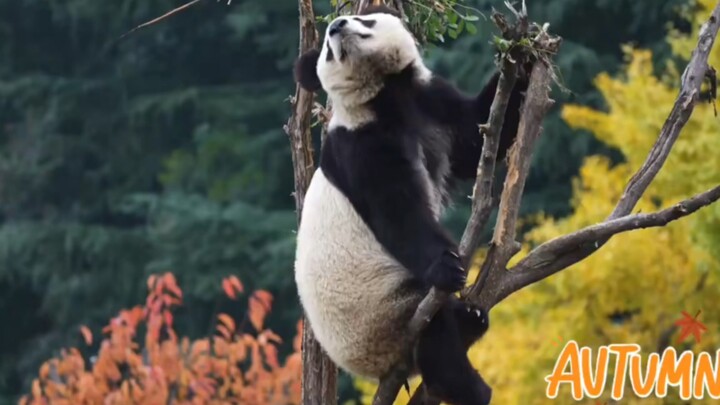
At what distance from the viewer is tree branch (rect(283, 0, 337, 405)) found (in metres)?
6.20

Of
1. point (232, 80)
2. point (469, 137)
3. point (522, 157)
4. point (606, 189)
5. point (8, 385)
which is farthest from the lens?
point (232, 80)

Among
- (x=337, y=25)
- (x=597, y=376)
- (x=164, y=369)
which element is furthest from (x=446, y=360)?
(x=164, y=369)

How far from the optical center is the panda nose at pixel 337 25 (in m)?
5.91

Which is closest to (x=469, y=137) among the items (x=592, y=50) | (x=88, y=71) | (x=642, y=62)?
(x=642, y=62)

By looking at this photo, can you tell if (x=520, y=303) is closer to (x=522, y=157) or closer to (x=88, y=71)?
(x=522, y=157)

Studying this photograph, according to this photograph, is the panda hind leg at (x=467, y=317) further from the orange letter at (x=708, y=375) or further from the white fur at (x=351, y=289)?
the orange letter at (x=708, y=375)

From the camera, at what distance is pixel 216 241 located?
21859 mm

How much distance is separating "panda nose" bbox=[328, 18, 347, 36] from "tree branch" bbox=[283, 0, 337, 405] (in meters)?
0.42

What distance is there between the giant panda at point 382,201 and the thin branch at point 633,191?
0.21 meters

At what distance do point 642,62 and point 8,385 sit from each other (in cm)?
1203

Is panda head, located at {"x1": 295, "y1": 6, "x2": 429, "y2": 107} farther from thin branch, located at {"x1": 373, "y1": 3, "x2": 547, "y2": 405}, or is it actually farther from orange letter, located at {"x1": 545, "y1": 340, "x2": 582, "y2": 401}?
orange letter, located at {"x1": 545, "y1": 340, "x2": 582, "y2": 401}

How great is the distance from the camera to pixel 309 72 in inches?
243

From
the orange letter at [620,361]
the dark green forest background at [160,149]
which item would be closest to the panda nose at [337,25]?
the orange letter at [620,361]

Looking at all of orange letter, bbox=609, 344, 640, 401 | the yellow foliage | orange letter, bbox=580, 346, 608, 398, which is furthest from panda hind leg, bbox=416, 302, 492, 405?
the yellow foliage
